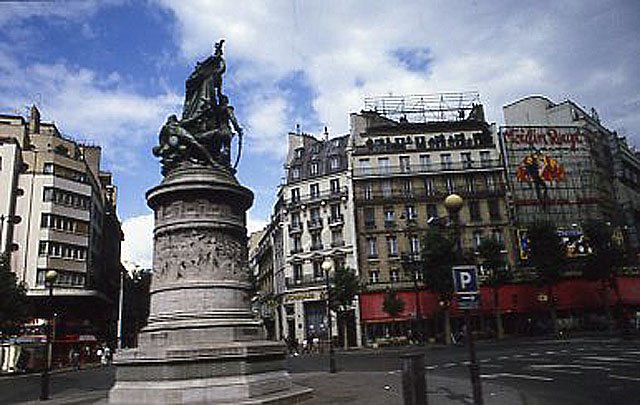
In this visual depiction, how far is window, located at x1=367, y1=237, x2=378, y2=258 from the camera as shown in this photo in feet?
161

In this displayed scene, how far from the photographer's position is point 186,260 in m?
13.6

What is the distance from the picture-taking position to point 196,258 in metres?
13.6

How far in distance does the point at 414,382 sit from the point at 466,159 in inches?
1800

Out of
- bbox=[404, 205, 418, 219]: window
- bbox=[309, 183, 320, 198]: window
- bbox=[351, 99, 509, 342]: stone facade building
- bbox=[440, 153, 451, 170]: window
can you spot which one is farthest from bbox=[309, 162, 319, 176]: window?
bbox=[440, 153, 451, 170]: window

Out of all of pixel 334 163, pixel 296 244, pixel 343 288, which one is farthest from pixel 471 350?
pixel 334 163

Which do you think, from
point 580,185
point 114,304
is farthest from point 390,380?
point 114,304

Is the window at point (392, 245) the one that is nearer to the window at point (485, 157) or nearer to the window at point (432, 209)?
the window at point (432, 209)

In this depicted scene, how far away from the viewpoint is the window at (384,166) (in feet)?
169

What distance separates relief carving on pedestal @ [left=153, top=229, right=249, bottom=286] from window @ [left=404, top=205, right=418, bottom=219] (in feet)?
122

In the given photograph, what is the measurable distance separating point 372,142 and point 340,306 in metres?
18.3

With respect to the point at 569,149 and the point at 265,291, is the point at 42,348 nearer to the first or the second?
the point at 265,291

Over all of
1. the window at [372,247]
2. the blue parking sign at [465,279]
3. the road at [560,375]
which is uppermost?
the window at [372,247]

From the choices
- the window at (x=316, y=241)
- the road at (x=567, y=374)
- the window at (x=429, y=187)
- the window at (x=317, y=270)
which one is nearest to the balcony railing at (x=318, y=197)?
the window at (x=316, y=241)

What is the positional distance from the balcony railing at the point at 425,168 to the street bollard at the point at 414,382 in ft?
139
